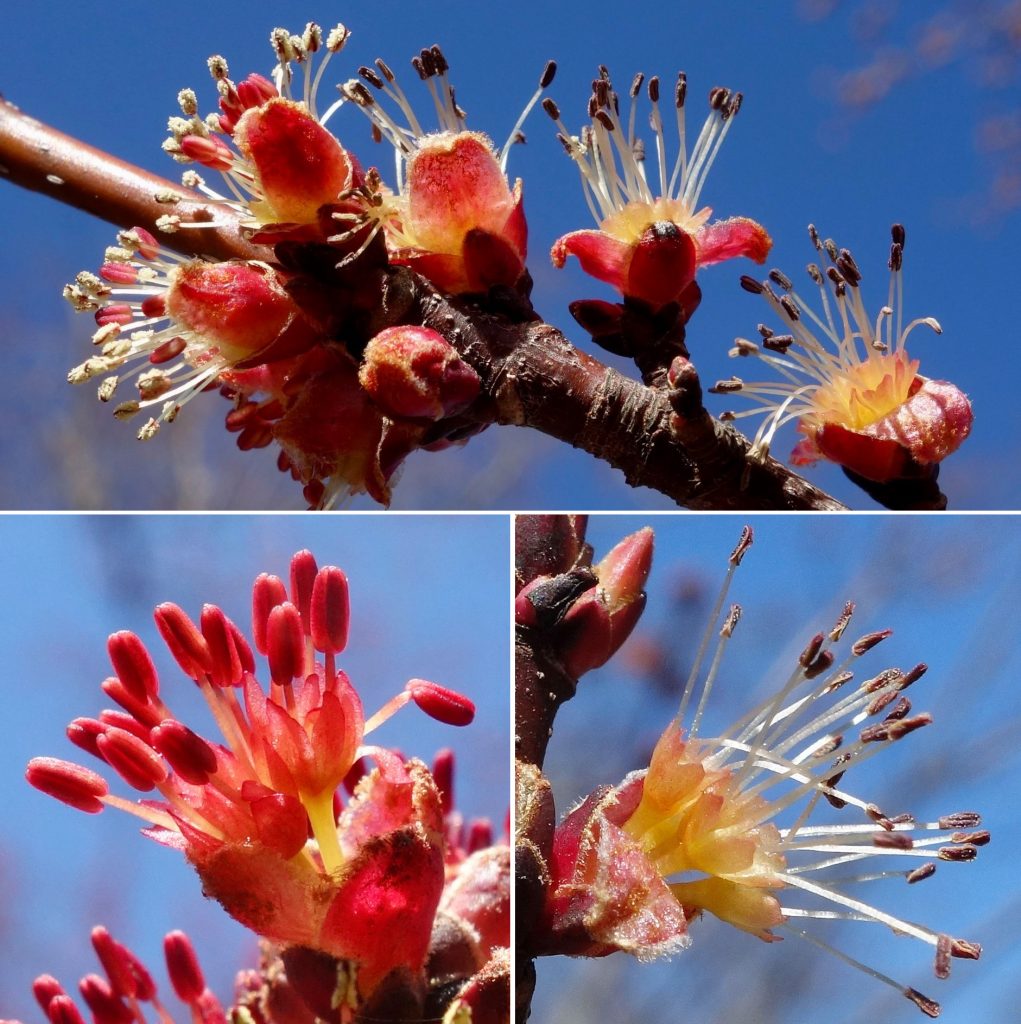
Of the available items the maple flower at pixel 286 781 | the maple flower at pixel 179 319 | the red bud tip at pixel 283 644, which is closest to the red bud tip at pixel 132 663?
the maple flower at pixel 286 781

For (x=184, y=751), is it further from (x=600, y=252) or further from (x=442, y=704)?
(x=600, y=252)

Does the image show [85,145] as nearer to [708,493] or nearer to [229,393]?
[229,393]

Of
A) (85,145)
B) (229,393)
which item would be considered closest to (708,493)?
(229,393)

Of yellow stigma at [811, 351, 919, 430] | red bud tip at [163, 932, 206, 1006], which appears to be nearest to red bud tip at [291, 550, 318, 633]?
red bud tip at [163, 932, 206, 1006]

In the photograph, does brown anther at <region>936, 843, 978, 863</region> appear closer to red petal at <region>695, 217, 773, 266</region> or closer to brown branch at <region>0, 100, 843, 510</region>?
brown branch at <region>0, 100, 843, 510</region>

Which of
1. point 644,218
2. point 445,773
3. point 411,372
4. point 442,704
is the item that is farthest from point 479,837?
point 644,218

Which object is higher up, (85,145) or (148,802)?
(85,145)
